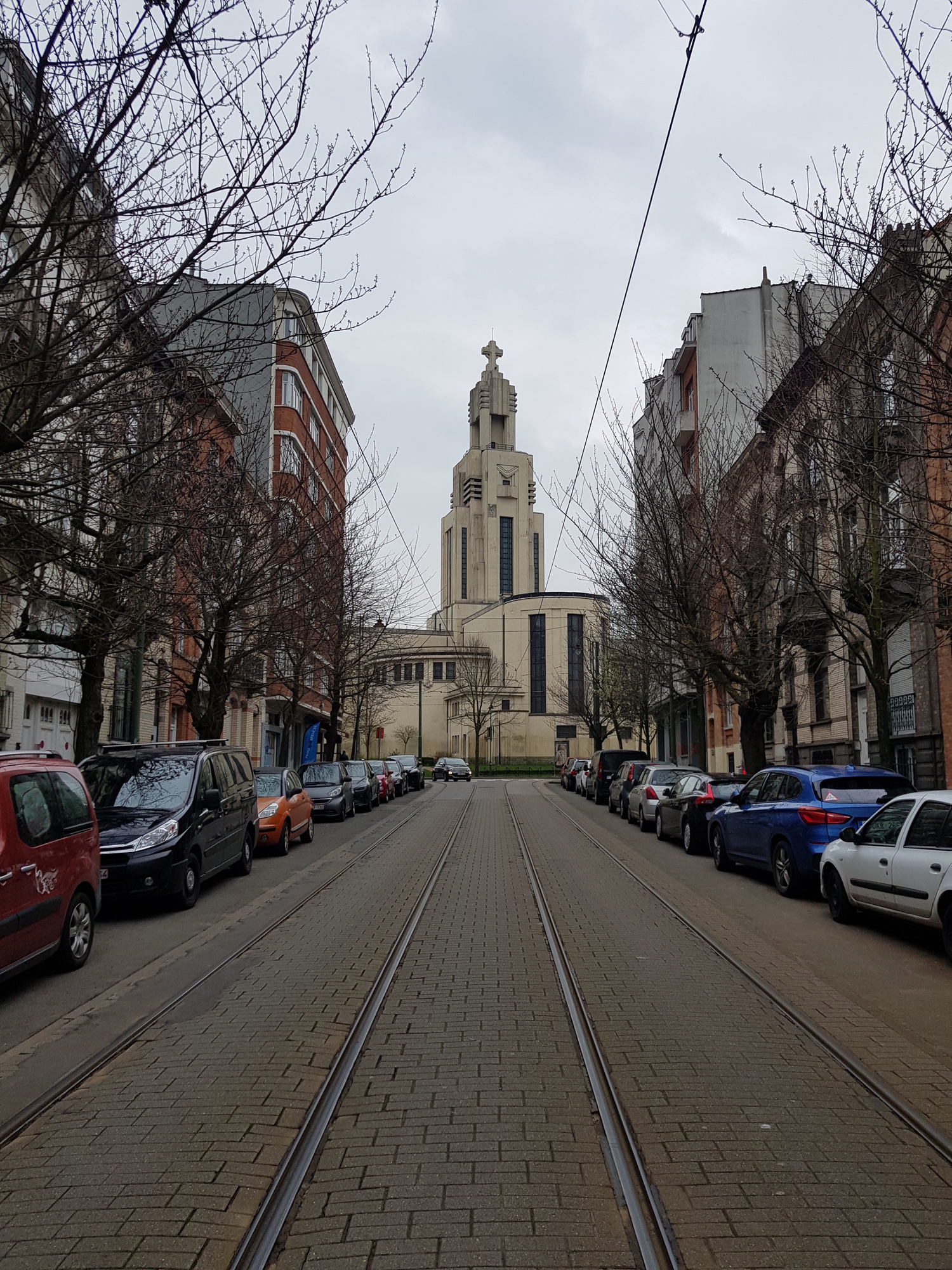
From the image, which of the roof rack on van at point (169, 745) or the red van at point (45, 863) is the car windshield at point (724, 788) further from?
the red van at point (45, 863)

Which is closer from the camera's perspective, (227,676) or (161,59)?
(161,59)

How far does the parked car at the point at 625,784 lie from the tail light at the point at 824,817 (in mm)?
14121

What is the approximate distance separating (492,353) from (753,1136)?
11437 cm

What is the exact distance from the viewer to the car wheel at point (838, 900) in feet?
35.5

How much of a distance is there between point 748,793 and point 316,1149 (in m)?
11.1

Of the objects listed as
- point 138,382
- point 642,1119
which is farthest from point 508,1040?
point 138,382

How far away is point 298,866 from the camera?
16.5 m

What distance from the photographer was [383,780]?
36.8 m

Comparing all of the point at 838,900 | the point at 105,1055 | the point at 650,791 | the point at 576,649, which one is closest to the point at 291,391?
the point at 650,791

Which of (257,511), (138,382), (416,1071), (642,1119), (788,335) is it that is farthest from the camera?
(257,511)

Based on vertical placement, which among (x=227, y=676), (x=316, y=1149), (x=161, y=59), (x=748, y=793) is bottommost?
(x=316, y=1149)

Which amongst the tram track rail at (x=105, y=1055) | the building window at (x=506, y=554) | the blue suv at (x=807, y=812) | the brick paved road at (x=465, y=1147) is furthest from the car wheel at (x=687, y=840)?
the building window at (x=506, y=554)

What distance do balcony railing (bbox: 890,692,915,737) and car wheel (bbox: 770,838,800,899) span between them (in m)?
12.0

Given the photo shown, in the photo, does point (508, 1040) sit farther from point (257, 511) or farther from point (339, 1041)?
point (257, 511)
